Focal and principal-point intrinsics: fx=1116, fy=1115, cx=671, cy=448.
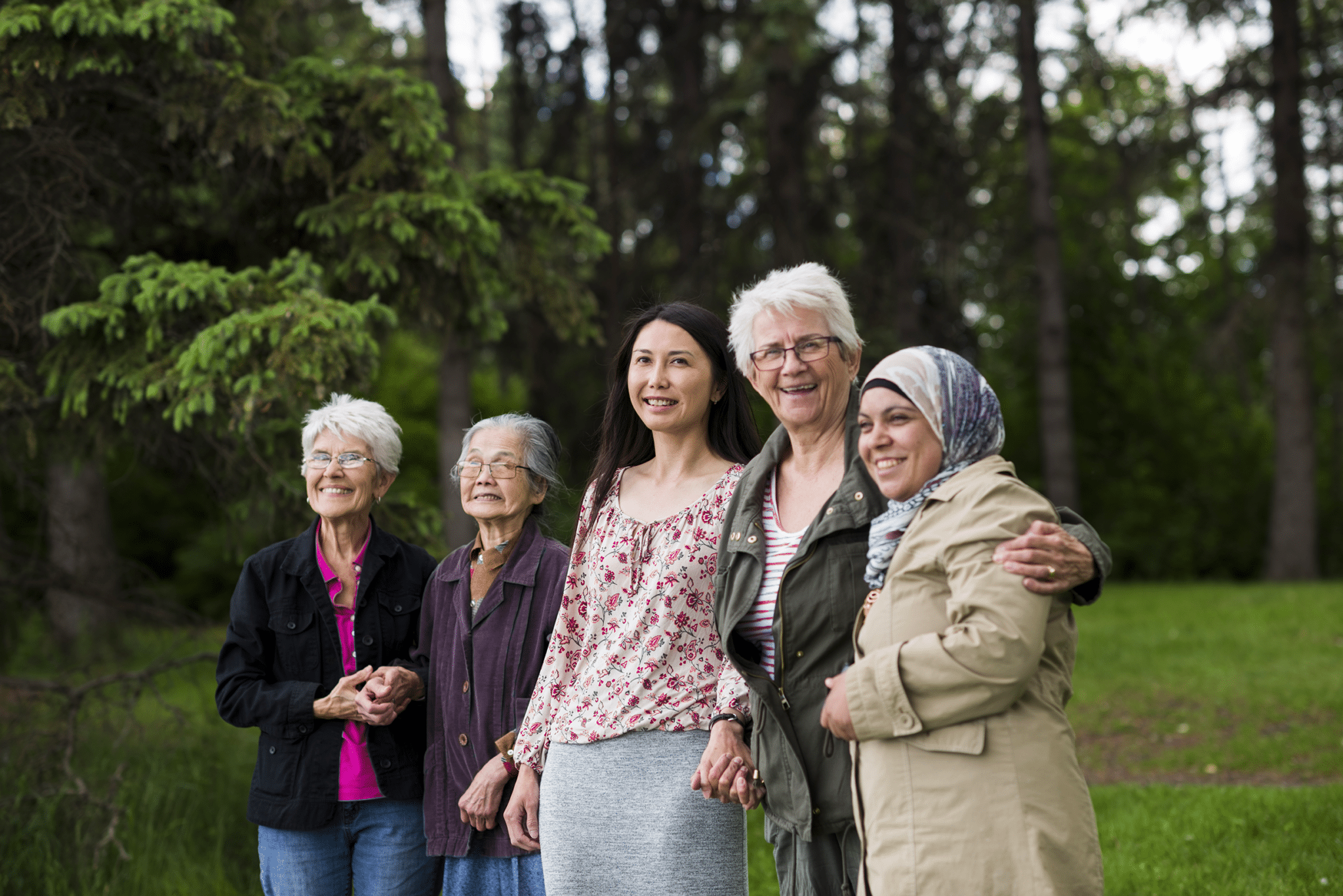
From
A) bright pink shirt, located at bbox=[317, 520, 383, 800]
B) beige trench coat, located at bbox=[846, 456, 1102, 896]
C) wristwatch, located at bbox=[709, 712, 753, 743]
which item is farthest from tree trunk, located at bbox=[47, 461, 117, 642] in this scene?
beige trench coat, located at bbox=[846, 456, 1102, 896]

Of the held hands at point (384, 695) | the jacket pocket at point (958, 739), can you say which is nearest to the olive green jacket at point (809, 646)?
the jacket pocket at point (958, 739)

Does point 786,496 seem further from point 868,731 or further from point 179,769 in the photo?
point 179,769

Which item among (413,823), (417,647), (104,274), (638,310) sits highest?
(104,274)

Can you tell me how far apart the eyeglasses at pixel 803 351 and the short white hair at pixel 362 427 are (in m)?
1.26

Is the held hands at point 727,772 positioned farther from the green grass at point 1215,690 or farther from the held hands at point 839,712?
the green grass at point 1215,690

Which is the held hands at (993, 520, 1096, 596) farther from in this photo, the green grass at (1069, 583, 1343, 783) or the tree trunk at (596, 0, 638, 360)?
the tree trunk at (596, 0, 638, 360)

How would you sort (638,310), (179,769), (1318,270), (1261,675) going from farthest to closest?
(1318,270), (1261,675), (179,769), (638,310)

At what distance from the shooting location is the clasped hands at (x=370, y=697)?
3090 mm

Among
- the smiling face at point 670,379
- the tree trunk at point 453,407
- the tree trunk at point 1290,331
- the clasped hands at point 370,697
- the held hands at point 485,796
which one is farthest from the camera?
the tree trunk at point 1290,331

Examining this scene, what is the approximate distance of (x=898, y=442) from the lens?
2193 millimetres

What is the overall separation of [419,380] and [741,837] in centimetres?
1406

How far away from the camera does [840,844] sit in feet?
8.18

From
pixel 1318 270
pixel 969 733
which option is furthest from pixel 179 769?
pixel 1318 270

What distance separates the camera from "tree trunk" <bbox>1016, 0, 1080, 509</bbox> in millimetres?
14273
